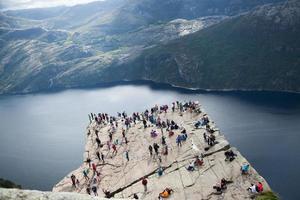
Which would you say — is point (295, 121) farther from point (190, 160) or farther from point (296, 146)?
point (190, 160)

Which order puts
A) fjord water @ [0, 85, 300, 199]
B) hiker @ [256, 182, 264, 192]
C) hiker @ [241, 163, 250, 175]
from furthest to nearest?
fjord water @ [0, 85, 300, 199] < hiker @ [241, 163, 250, 175] < hiker @ [256, 182, 264, 192]

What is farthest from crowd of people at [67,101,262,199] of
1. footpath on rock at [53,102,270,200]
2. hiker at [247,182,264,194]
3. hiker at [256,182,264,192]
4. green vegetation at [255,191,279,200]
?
green vegetation at [255,191,279,200]

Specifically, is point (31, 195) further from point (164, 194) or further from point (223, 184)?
point (223, 184)

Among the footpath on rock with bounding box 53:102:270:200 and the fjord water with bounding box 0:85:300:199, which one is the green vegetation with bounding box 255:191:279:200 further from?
the fjord water with bounding box 0:85:300:199

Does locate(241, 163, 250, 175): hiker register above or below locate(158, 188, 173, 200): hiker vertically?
above

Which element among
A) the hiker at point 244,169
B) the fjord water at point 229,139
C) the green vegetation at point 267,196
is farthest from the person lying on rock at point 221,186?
the fjord water at point 229,139

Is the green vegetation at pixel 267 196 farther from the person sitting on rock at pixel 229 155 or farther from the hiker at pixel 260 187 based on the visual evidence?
the person sitting on rock at pixel 229 155

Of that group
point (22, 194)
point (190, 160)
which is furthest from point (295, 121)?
point (22, 194)

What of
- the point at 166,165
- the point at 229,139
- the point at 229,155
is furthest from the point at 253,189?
the point at 229,139
